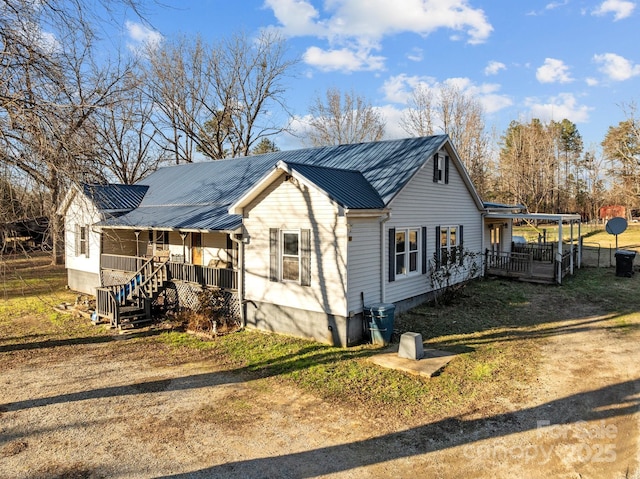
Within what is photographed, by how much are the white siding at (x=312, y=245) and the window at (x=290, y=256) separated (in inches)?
7.8

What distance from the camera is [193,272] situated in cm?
1419

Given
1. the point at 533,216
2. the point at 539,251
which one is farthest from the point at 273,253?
the point at 539,251

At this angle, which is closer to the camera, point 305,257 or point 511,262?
point 305,257

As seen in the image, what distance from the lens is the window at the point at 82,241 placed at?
19.1 meters

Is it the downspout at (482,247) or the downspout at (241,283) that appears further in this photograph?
the downspout at (482,247)

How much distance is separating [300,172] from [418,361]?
5.37 metres

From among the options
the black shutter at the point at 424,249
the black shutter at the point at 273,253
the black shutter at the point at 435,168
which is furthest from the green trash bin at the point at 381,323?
the black shutter at the point at 435,168

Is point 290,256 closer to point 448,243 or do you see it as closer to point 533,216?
point 448,243

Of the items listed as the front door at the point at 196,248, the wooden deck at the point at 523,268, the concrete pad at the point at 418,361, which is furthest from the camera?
the wooden deck at the point at 523,268

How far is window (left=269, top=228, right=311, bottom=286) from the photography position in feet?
36.9

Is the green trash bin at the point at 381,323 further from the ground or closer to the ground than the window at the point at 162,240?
closer to the ground

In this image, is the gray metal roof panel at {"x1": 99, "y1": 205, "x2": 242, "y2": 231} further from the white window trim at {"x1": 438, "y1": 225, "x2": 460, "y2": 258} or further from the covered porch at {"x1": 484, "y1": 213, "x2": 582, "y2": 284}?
the covered porch at {"x1": 484, "y1": 213, "x2": 582, "y2": 284}

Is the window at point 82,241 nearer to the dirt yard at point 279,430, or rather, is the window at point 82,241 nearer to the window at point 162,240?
the window at point 162,240

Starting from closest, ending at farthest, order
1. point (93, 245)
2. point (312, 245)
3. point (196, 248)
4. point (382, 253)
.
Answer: point (312, 245) → point (382, 253) → point (196, 248) → point (93, 245)
